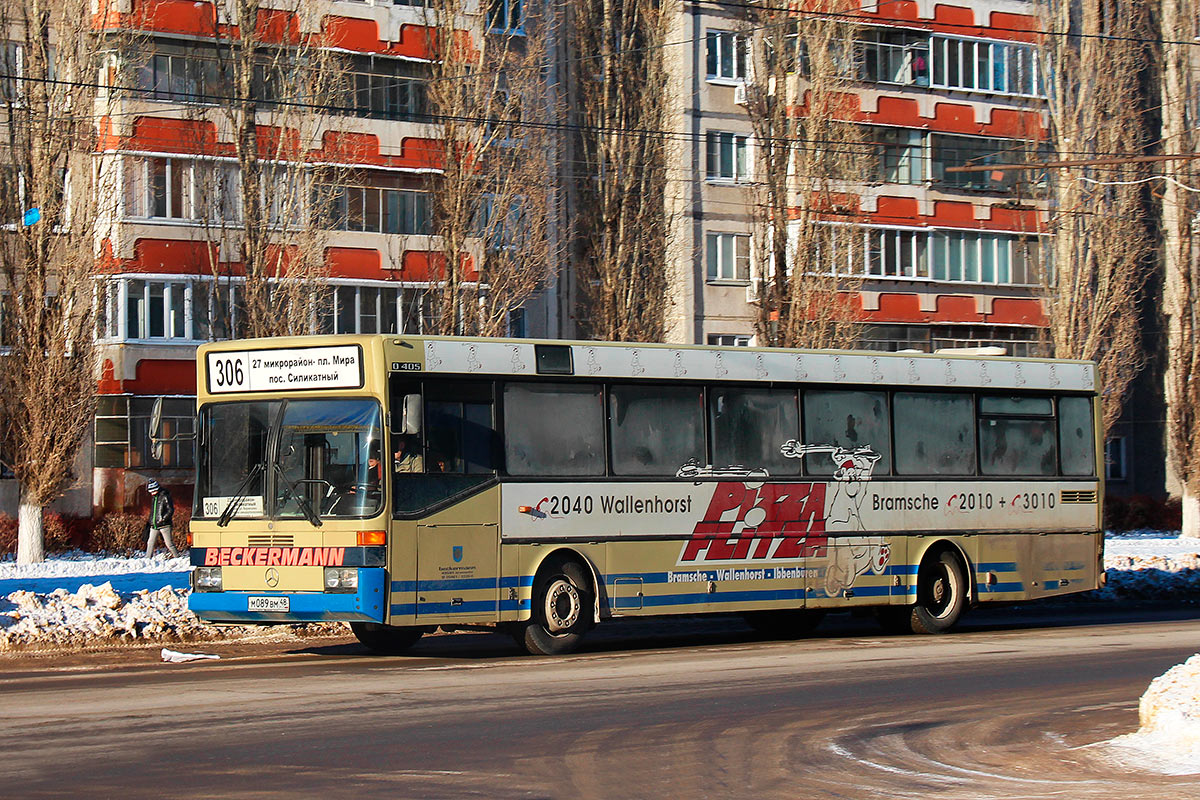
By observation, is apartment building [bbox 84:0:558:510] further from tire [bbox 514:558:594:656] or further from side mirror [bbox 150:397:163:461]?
tire [bbox 514:558:594:656]

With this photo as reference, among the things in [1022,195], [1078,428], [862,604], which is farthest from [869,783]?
[1022,195]

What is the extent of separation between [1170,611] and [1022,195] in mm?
25608

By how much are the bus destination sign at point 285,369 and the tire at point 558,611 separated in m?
2.86

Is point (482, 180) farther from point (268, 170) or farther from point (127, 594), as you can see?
point (127, 594)

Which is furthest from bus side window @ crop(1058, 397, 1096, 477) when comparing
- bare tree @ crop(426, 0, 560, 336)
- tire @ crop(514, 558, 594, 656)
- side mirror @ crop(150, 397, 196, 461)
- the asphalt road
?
bare tree @ crop(426, 0, 560, 336)

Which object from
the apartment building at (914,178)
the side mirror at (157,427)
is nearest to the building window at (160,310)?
the apartment building at (914,178)

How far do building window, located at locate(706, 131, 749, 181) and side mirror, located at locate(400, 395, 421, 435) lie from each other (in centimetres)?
3200

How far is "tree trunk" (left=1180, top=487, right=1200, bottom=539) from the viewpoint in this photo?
150 ft

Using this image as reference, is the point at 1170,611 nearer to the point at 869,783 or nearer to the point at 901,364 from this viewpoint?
the point at 901,364

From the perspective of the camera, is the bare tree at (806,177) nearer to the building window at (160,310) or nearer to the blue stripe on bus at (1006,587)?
the building window at (160,310)

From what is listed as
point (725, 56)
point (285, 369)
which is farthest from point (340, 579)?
point (725, 56)

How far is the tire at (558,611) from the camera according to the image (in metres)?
16.9

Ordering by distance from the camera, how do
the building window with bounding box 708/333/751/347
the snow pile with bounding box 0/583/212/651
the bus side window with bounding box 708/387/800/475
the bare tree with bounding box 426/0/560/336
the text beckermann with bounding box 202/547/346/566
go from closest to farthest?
the text beckermann with bounding box 202/547/346/566 → the snow pile with bounding box 0/583/212/651 → the bus side window with bounding box 708/387/800/475 → the bare tree with bounding box 426/0/560/336 → the building window with bounding box 708/333/751/347

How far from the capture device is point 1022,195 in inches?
1916
